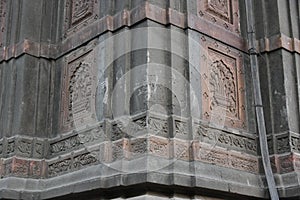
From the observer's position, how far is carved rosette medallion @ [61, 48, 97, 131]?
7770 mm

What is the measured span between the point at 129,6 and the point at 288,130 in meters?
2.87

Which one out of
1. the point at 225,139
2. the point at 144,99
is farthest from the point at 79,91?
the point at 225,139

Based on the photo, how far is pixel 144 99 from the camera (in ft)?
22.6

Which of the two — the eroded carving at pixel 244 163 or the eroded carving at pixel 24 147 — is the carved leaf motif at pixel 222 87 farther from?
the eroded carving at pixel 24 147

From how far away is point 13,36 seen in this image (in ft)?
29.4

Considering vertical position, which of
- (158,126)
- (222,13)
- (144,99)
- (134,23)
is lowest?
(158,126)

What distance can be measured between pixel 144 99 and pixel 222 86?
1.58 metres

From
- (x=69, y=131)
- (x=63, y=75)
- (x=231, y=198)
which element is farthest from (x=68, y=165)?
(x=231, y=198)

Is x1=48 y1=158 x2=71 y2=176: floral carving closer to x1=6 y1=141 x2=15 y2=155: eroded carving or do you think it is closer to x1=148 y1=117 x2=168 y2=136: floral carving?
x1=6 y1=141 x2=15 y2=155: eroded carving

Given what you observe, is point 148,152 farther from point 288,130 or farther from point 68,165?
point 288,130

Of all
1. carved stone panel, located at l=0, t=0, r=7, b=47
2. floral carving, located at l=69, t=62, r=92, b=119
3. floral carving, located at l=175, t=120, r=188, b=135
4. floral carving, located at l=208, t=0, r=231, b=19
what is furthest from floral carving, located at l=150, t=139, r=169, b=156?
carved stone panel, located at l=0, t=0, r=7, b=47

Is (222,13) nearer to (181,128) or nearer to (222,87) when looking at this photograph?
(222,87)

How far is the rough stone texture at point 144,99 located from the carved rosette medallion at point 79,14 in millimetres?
24

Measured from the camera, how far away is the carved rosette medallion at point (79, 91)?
777cm
